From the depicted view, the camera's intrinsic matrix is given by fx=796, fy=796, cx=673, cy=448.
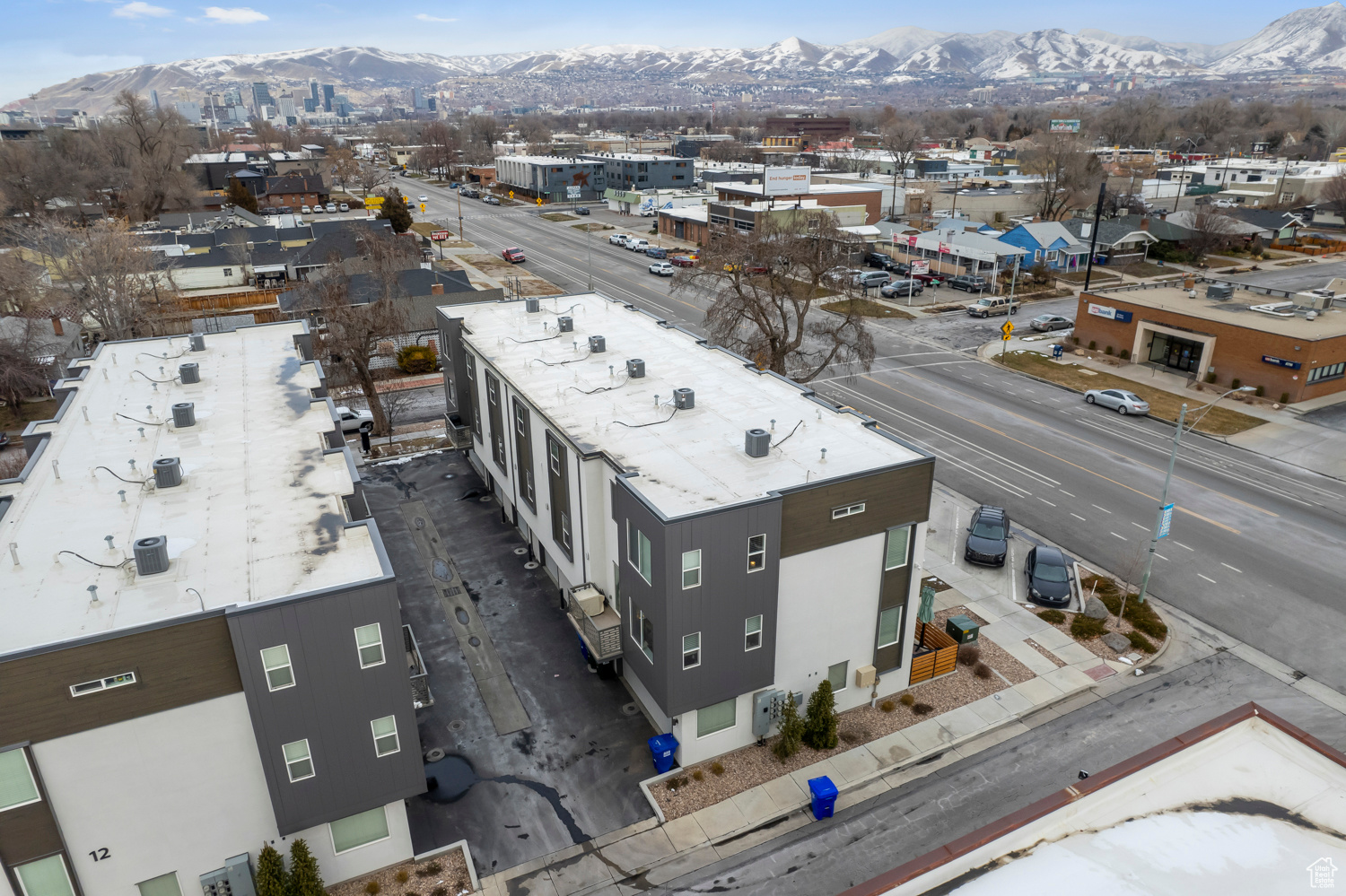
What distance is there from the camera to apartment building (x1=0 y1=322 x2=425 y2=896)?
16500 millimetres

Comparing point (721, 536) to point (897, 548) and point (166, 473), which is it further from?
point (166, 473)

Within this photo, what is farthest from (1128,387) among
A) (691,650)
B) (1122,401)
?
(691,650)

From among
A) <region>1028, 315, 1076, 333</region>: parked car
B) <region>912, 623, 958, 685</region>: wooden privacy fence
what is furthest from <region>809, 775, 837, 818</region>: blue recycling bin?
<region>1028, 315, 1076, 333</region>: parked car

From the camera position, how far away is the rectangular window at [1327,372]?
51.7 m

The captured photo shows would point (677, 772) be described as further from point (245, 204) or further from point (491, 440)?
point (245, 204)

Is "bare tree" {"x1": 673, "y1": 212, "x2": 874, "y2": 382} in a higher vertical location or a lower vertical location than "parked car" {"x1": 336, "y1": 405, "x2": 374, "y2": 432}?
higher

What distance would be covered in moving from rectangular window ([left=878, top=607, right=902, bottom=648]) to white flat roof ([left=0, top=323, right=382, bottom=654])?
15506 millimetres

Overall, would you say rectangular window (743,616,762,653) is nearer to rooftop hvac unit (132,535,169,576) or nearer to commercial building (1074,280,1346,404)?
rooftop hvac unit (132,535,169,576)

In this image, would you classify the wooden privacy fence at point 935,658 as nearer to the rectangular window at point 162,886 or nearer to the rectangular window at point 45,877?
the rectangular window at point 162,886

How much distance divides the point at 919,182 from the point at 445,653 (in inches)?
5076

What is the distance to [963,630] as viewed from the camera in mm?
28328

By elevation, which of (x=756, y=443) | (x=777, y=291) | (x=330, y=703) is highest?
(x=777, y=291)

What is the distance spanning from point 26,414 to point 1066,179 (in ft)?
379

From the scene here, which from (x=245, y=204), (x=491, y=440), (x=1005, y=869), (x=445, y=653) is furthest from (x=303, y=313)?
(x=245, y=204)
